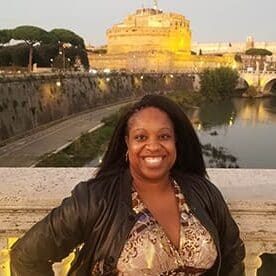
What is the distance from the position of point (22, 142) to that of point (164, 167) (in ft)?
39.1

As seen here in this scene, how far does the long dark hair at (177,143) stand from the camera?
100 cm

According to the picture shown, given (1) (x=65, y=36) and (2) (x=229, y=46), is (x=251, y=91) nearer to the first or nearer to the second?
(1) (x=65, y=36)

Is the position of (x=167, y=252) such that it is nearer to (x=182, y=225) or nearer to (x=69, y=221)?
(x=182, y=225)

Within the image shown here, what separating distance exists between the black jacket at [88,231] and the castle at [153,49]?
35124 millimetres

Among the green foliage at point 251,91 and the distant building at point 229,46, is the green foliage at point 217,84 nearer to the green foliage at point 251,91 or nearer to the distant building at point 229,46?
the green foliage at point 251,91

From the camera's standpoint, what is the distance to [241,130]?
19203 millimetres

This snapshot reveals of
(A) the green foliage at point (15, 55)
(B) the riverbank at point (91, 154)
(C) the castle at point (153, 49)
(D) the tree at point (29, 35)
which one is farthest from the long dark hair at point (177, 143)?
(C) the castle at point (153, 49)

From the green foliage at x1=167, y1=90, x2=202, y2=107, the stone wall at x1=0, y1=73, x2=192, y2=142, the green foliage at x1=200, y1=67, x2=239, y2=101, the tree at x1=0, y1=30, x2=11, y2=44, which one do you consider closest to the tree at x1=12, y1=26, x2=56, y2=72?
the tree at x1=0, y1=30, x2=11, y2=44

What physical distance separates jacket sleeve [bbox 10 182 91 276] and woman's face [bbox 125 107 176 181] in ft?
0.42

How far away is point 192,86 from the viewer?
35031 mm

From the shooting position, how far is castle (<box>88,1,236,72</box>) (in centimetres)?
3856

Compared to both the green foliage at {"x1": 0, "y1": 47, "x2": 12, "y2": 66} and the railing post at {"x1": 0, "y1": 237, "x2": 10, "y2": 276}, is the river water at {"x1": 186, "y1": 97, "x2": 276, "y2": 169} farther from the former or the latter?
the green foliage at {"x1": 0, "y1": 47, "x2": 12, "y2": 66}

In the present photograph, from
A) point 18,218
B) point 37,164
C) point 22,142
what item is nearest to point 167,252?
point 18,218

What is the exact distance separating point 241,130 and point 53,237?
18.8 metres
